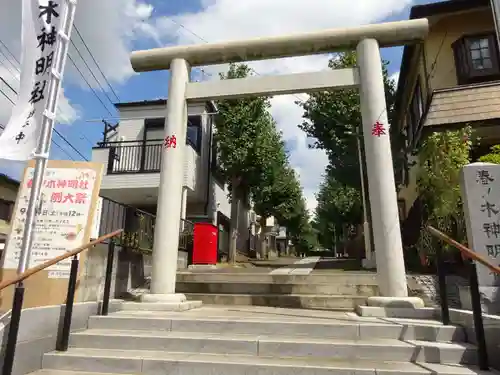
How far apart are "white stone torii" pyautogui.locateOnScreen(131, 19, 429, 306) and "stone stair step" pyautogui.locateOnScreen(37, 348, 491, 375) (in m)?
1.90

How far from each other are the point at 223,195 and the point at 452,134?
11.7 m

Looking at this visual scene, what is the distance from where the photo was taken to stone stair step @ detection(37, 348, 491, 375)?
3.43 metres

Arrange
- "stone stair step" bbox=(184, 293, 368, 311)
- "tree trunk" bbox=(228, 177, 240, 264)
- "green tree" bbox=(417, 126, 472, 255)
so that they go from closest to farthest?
"stone stair step" bbox=(184, 293, 368, 311), "green tree" bbox=(417, 126, 472, 255), "tree trunk" bbox=(228, 177, 240, 264)

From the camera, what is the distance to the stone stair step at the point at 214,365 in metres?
3.43

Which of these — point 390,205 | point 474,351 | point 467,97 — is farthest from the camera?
point 467,97

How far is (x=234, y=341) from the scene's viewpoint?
13.3 feet

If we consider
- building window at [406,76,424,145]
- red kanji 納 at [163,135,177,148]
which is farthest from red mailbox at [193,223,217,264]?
building window at [406,76,424,145]

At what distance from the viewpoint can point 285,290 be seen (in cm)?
714

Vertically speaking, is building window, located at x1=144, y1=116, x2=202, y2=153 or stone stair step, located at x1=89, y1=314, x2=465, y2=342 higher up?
building window, located at x1=144, y1=116, x2=202, y2=153

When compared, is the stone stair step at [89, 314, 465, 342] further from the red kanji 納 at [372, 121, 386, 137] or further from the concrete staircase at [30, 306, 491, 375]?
the red kanji 納 at [372, 121, 386, 137]

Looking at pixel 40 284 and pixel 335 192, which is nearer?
pixel 40 284

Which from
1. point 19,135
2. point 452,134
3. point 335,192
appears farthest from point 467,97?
point 335,192

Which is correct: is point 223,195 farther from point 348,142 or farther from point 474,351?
point 474,351

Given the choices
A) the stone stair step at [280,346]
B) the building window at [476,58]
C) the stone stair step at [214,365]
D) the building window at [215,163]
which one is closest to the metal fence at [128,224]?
the stone stair step at [280,346]
